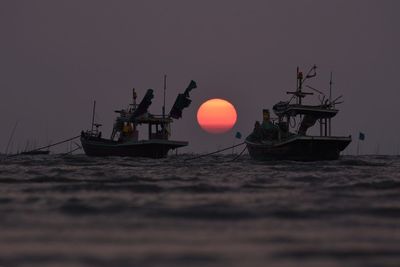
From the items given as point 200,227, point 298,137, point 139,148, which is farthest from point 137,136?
point 200,227

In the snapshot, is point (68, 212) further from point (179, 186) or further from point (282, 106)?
point (282, 106)

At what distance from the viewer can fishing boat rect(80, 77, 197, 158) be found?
54.6m

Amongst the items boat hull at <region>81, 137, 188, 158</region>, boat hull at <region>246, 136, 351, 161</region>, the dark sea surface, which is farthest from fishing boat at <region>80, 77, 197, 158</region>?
the dark sea surface

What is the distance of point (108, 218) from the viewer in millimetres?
8781

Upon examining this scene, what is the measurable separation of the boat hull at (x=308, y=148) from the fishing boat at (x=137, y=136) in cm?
1526

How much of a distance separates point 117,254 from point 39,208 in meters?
4.50

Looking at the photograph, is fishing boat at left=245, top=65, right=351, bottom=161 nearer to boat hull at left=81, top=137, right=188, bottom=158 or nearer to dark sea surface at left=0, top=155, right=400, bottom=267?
boat hull at left=81, top=137, right=188, bottom=158

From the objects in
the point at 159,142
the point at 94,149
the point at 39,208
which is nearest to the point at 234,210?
the point at 39,208

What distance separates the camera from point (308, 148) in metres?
40.0

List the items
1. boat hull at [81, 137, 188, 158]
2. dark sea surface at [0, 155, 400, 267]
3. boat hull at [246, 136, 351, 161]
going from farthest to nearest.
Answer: boat hull at [81, 137, 188, 158] → boat hull at [246, 136, 351, 161] → dark sea surface at [0, 155, 400, 267]

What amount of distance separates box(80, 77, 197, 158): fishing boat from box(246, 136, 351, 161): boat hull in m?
15.3

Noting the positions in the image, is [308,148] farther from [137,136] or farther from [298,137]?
[137,136]

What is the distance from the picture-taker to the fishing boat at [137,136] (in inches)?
2148

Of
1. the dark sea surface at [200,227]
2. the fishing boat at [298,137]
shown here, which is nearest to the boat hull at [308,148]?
the fishing boat at [298,137]
